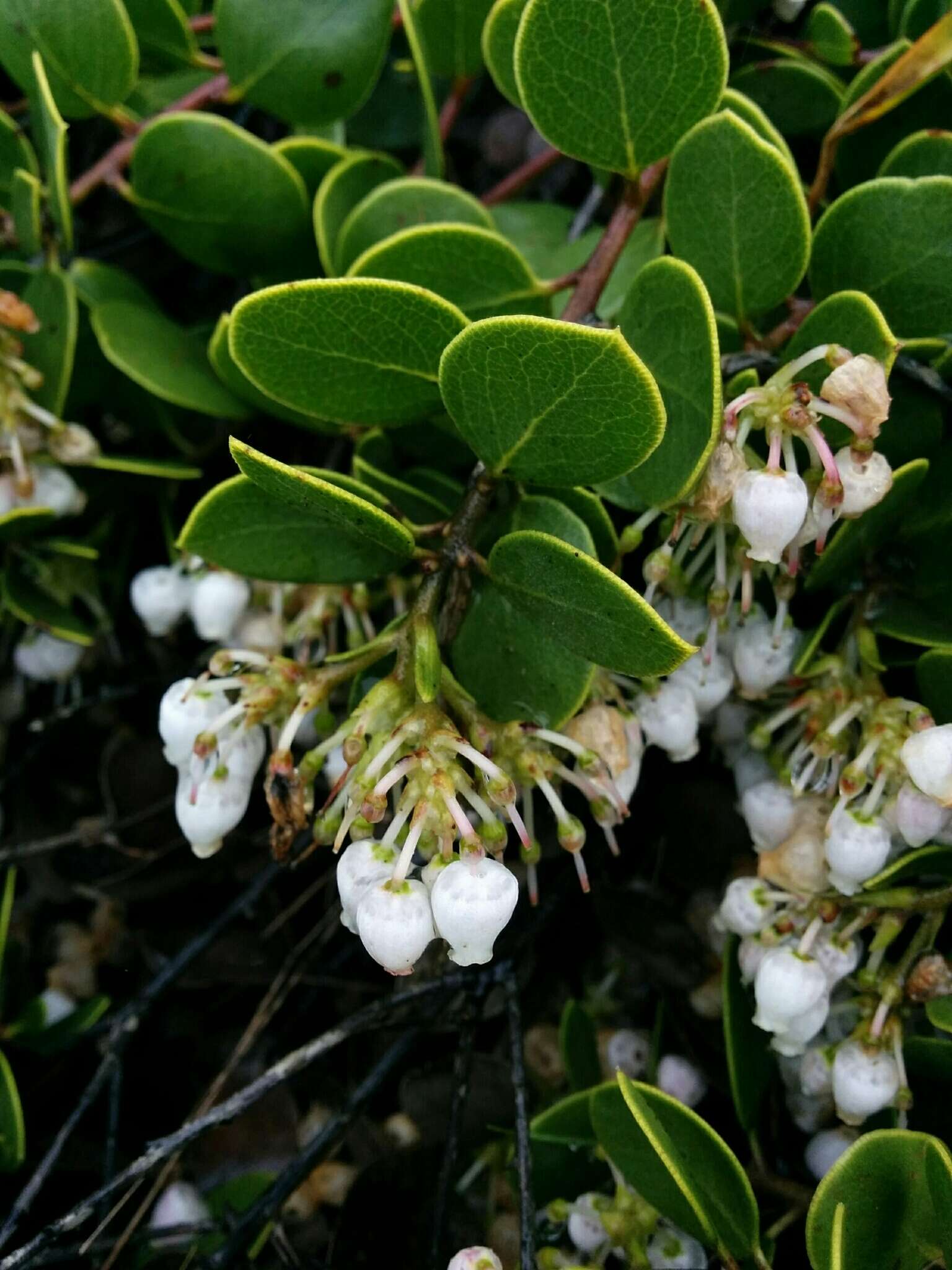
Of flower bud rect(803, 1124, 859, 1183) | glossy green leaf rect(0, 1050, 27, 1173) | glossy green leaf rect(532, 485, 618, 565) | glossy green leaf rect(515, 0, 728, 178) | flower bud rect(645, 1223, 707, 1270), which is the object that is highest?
glossy green leaf rect(515, 0, 728, 178)

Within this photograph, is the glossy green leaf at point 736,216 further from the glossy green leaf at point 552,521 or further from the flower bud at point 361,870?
the flower bud at point 361,870

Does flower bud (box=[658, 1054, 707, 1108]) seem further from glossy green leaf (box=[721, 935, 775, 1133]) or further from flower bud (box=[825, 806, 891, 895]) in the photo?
flower bud (box=[825, 806, 891, 895])

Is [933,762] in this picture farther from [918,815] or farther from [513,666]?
[513,666]

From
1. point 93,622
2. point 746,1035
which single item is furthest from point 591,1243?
point 93,622

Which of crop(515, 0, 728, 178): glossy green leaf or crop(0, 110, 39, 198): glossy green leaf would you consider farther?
crop(0, 110, 39, 198): glossy green leaf

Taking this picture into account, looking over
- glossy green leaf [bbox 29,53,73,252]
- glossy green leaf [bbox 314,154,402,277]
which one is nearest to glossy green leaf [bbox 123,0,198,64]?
glossy green leaf [bbox 29,53,73,252]

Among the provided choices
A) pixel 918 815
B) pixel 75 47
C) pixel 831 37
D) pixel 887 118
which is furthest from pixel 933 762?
pixel 75 47

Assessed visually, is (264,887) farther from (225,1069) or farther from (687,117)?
(687,117)
